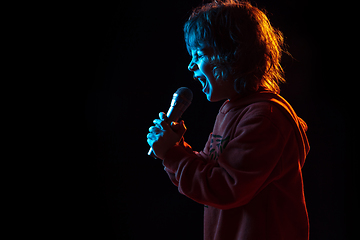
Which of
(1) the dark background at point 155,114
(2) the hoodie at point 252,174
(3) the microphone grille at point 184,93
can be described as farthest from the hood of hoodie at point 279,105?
(1) the dark background at point 155,114

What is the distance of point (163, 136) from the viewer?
2.17 feet

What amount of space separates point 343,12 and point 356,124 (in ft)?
1.64

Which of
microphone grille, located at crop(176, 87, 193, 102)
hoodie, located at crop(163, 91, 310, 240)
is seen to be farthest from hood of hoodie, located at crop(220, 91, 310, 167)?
microphone grille, located at crop(176, 87, 193, 102)

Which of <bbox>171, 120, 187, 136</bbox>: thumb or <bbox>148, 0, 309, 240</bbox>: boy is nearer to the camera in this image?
<bbox>148, 0, 309, 240</bbox>: boy

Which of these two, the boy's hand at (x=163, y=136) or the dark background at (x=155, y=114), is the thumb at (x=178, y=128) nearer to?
the boy's hand at (x=163, y=136)

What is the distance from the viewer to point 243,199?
588 millimetres

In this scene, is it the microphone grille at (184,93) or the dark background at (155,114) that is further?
the dark background at (155,114)

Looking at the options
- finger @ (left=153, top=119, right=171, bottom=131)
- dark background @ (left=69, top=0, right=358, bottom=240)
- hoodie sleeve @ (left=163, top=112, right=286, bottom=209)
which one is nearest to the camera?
hoodie sleeve @ (left=163, top=112, right=286, bottom=209)

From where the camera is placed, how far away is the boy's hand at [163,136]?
25.7 inches

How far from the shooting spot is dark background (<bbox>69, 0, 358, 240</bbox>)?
1.17 m

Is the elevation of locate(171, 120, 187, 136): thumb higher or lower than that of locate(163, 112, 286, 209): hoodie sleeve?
higher

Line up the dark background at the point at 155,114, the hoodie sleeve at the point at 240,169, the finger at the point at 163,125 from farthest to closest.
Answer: the dark background at the point at 155,114
the finger at the point at 163,125
the hoodie sleeve at the point at 240,169

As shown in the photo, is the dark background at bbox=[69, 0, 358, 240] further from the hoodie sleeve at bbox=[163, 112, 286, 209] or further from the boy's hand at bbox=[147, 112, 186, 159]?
the hoodie sleeve at bbox=[163, 112, 286, 209]

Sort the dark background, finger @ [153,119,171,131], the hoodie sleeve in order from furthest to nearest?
1. the dark background
2. finger @ [153,119,171,131]
3. the hoodie sleeve
